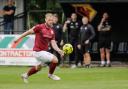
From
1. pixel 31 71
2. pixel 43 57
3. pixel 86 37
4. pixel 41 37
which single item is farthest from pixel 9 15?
pixel 43 57

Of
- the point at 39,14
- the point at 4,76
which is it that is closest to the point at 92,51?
the point at 39,14

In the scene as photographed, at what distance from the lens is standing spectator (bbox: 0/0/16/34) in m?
25.9

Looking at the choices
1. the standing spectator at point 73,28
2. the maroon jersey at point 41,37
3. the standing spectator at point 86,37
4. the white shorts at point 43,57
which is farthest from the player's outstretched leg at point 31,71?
the standing spectator at point 73,28

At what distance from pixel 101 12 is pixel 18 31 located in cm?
399

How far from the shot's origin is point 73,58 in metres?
25.3

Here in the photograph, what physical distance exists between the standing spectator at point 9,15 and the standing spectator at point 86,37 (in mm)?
4029

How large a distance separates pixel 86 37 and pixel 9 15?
4514 millimetres

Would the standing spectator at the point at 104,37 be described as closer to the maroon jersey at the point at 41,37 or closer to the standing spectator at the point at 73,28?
the standing spectator at the point at 73,28

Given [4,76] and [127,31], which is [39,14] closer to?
[127,31]

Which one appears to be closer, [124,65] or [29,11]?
[124,65]

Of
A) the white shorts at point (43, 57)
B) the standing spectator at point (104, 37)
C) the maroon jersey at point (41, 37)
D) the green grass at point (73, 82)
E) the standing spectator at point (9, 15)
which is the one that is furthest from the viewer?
the standing spectator at point (9, 15)

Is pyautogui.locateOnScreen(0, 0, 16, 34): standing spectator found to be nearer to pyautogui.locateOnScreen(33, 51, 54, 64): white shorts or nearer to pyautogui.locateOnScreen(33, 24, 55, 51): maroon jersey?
pyautogui.locateOnScreen(33, 24, 55, 51): maroon jersey

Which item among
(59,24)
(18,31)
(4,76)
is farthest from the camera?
(18,31)

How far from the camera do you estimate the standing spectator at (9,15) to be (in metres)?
25.9
